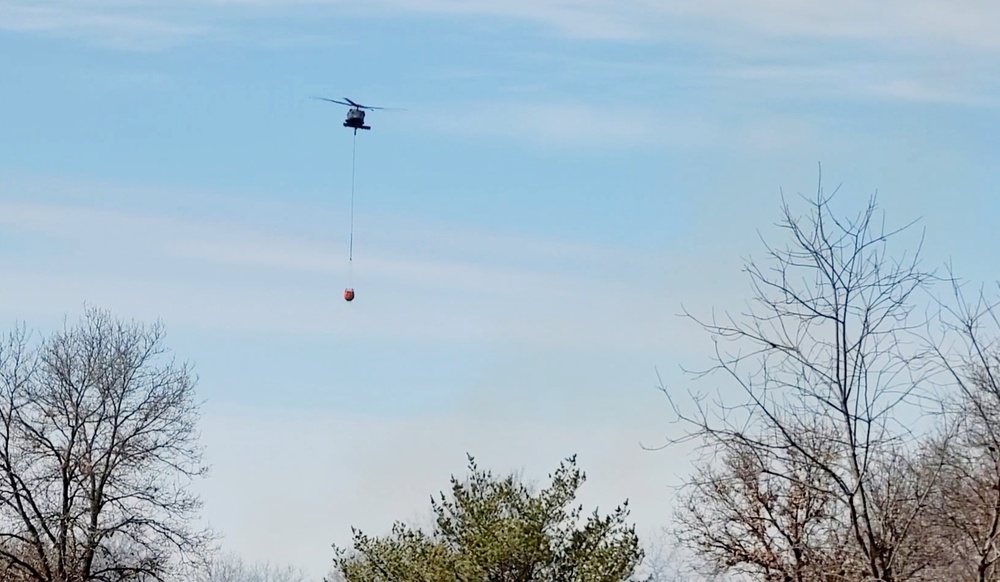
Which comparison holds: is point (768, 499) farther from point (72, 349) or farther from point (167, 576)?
point (72, 349)

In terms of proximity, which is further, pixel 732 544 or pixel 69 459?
pixel 69 459

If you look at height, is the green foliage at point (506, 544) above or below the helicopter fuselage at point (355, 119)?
below

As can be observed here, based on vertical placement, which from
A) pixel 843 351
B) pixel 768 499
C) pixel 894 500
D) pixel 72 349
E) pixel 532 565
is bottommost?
pixel 894 500

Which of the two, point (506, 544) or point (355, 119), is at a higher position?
point (355, 119)

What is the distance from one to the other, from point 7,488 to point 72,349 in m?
3.64

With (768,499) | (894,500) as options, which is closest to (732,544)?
(768,499)

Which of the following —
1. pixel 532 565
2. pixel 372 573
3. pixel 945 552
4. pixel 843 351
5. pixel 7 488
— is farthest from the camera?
pixel 7 488

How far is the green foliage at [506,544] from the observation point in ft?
75.5

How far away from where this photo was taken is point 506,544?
22.9 m

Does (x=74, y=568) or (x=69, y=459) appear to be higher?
(x=69, y=459)

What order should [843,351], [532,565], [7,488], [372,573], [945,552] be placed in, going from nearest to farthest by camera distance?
1. [843,351]
2. [945,552]
3. [532,565]
4. [372,573]
5. [7,488]

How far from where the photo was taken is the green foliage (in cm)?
2300

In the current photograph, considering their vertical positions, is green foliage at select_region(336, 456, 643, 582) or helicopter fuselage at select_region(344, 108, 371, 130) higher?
helicopter fuselage at select_region(344, 108, 371, 130)

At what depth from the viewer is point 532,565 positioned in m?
23.1
